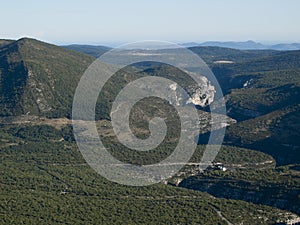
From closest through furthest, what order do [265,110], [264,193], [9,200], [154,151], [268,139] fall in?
[9,200]
[264,193]
[154,151]
[268,139]
[265,110]

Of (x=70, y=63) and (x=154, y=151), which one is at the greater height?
(x=70, y=63)

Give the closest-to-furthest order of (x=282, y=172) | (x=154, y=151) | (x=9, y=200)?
(x=9, y=200) → (x=282, y=172) → (x=154, y=151)

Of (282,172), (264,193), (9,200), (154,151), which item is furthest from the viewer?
(154,151)

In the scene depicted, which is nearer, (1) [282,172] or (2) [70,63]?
(1) [282,172]

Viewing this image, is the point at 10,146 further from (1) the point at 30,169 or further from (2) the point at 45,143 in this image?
(1) the point at 30,169

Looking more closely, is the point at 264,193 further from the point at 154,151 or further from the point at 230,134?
the point at 230,134

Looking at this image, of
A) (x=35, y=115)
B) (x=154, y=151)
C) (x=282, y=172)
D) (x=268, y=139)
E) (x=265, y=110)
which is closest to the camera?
(x=282, y=172)

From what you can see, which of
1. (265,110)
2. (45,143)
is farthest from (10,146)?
(265,110)

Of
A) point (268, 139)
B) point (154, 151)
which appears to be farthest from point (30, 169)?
point (268, 139)

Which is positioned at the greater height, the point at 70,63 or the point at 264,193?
the point at 70,63
